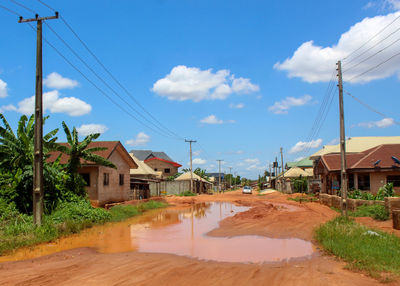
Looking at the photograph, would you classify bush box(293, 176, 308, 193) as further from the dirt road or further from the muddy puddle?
the dirt road

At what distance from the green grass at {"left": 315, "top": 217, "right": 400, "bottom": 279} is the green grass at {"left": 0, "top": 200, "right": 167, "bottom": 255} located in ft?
32.6

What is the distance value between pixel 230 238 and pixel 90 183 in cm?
1376

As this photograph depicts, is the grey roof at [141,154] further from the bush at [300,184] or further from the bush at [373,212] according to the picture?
the bush at [373,212]

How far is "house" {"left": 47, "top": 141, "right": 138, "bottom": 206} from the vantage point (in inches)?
1005

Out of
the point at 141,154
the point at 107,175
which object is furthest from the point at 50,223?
the point at 141,154

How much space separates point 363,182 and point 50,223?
2351 centimetres

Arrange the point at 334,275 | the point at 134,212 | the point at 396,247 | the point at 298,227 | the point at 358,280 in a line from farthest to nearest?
1. the point at 134,212
2. the point at 298,227
3. the point at 396,247
4. the point at 334,275
5. the point at 358,280

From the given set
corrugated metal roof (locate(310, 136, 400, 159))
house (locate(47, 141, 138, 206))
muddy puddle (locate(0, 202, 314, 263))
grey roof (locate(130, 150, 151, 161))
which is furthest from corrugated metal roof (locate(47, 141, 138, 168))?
grey roof (locate(130, 150, 151, 161))

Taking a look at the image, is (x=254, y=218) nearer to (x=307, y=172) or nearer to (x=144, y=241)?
(x=144, y=241)

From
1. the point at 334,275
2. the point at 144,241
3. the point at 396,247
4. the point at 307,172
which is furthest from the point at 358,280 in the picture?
the point at 307,172

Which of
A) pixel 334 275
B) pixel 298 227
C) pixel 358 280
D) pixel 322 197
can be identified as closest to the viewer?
pixel 358 280

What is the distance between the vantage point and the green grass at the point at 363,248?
830 centimetres

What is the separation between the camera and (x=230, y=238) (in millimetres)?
15102

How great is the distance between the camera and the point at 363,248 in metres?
9.92
